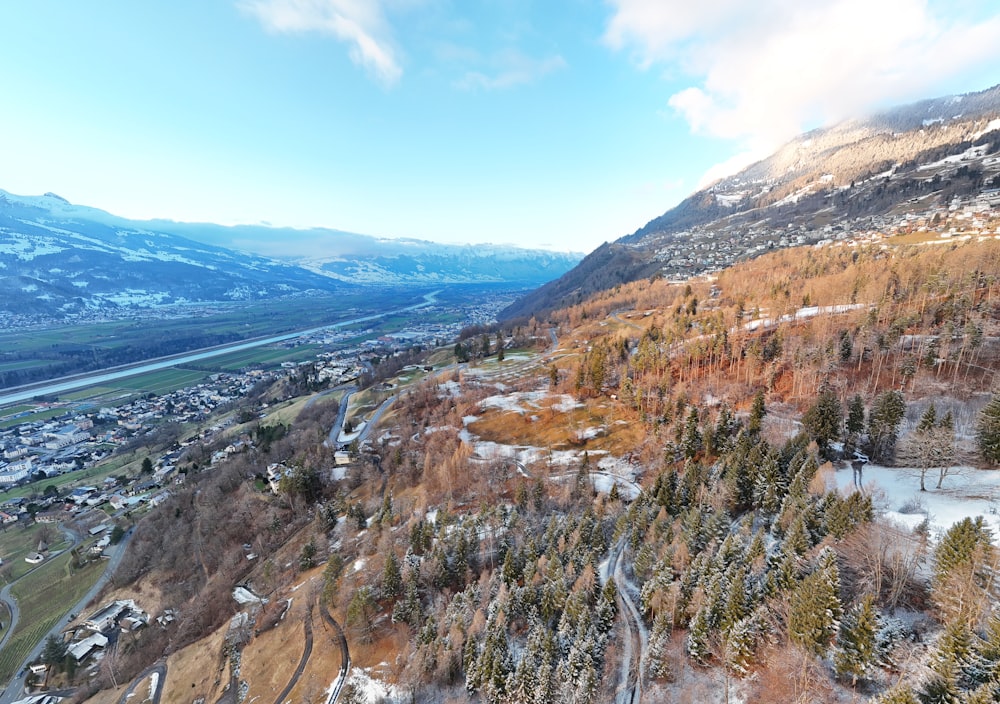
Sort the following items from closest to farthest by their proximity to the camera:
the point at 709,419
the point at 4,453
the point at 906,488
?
1. the point at 906,488
2. the point at 709,419
3. the point at 4,453

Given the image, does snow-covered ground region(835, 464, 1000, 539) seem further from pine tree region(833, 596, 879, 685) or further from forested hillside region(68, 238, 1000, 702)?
pine tree region(833, 596, 879, 685)

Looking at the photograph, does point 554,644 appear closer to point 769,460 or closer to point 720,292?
point 769,460

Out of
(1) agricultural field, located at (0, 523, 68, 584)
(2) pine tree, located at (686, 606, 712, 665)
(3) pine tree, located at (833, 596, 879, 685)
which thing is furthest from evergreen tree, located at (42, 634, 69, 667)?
(3) pine tree, located at (833, 596, 879, 685)

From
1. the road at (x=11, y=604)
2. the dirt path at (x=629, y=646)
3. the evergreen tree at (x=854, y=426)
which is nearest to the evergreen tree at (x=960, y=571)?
the dirt path at (x=629, y=646)

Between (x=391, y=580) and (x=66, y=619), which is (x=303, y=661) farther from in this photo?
(x=66, y=619)

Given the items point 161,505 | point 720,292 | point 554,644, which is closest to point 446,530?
point 554,644

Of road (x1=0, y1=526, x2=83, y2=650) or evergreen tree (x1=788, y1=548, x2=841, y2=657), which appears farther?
road (x1=0, y1=526, x2=83, y2=650)

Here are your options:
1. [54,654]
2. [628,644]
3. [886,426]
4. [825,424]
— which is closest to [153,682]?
[54,654]
